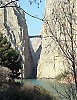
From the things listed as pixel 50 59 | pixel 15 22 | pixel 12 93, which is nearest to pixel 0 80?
pixel 12 93

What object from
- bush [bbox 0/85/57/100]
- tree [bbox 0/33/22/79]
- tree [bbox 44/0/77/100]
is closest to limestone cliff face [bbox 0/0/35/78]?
tree [bbox 0/33/22/79]

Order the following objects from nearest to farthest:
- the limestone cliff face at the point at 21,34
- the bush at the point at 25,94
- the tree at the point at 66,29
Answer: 1. the tree at the point at 66,29
2. the bush at the point at 25,94
3. the limestone cliff face at the point at 21,34

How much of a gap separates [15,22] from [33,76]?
1180 cm

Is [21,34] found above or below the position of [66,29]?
below

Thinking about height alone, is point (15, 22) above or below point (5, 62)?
above

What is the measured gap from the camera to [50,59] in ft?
152

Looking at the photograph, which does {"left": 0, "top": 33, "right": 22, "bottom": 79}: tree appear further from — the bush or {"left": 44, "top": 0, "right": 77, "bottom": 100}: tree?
{"left": 44, "top": 0, "right": 77, "bottom": 100}: tree

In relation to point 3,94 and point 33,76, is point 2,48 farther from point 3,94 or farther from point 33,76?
point 33,76

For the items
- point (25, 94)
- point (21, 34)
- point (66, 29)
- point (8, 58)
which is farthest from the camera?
point (21, 34)

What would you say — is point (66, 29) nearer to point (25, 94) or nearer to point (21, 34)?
point (25, 94)

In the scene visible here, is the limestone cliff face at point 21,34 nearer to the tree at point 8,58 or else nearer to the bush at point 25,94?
the tree at point 8,58

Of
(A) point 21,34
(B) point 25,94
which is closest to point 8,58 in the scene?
(B) point 25,94

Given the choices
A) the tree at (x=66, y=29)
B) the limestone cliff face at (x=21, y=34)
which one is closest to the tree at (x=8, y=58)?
the tree at (x=66, y=29)

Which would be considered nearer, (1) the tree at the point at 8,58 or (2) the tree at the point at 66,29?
(2) the tree at the point at 66,29
